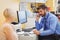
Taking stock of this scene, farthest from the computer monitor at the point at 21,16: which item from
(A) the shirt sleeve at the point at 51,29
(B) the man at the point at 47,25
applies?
(A) the shirt sleeve at the point at 51,29

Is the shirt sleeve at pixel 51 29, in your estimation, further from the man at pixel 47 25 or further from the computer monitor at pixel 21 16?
the computer monitor at pixel 21 16

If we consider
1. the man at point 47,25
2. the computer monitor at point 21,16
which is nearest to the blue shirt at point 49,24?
the man at point 47,25

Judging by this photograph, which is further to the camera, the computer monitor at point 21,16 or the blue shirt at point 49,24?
the computer monitor at point 21,16

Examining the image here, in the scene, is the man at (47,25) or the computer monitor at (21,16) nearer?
the man at (47,25)

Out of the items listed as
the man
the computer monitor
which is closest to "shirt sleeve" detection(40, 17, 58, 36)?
the man

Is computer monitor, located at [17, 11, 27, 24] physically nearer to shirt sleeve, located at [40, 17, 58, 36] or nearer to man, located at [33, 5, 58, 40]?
man, located at [33, 5, 58, 40]

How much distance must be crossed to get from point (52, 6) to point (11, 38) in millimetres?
3897

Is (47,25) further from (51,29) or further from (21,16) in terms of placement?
(21,16)

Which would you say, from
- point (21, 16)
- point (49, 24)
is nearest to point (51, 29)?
point (49, 24)

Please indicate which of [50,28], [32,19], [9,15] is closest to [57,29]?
[50,28]

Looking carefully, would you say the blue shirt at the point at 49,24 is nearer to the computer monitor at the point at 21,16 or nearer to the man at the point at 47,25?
the man at the point at 47,25

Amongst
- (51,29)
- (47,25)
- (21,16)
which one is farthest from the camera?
(21,16)

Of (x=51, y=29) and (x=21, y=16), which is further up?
(x=21, y=16)

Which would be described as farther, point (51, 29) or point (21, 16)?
point (21, 16)
